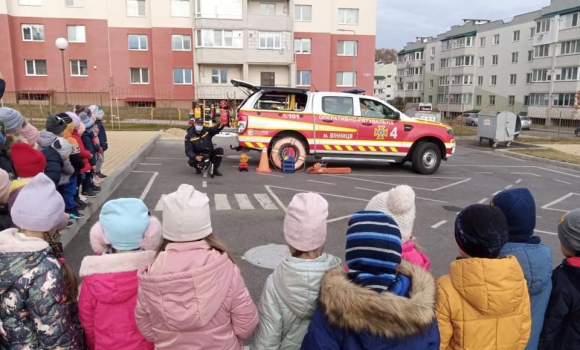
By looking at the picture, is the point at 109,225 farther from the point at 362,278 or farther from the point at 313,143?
the point at 313,143

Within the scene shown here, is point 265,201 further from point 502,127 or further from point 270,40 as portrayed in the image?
point 270,40

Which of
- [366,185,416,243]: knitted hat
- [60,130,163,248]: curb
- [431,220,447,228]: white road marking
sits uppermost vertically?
[366,185,416,243]: knitted hat

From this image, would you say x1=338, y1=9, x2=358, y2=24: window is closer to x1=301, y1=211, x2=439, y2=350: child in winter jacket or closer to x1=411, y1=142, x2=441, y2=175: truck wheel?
x1=411, y1=142, x2=441, y2=175: truck wheel

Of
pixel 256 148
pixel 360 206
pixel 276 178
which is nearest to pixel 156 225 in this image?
pixel 360 206

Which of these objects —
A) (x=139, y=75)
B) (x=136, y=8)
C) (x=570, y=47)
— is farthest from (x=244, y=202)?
(x=570, y=47)

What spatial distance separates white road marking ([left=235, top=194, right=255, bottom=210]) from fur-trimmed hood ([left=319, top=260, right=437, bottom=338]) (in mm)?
6625

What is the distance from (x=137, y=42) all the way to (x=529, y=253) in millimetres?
43432

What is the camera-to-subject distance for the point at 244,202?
902 cm

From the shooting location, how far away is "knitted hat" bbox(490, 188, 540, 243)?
9.42ft

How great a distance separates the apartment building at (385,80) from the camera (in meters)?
105

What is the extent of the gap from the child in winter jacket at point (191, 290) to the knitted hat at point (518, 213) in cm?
175

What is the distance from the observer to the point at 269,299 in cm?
250

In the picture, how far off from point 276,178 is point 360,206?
338 cm

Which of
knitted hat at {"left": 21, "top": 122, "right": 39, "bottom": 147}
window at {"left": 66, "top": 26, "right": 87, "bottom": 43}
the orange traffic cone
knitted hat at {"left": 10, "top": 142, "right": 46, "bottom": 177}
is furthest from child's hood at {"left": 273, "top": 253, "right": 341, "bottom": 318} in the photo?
window at {"left": 66, "top": 26, "right": 87, "bottom": 43}
